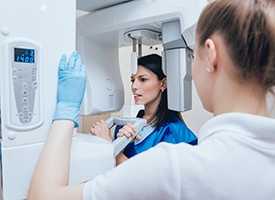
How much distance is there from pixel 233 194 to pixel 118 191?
0.72 feet

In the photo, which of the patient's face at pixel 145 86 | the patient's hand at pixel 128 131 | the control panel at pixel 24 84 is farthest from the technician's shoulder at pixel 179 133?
the control panel at pixel 24 84

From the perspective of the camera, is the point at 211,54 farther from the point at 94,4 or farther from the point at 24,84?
the point at 94,4

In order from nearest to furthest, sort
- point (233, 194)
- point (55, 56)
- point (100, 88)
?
1. point (233, 194)
2. point (55, 56)
3. point (100, 88)

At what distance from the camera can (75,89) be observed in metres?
0.81

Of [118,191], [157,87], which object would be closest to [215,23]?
[118,191]

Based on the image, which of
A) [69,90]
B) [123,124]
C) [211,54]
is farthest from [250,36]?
[123,124]

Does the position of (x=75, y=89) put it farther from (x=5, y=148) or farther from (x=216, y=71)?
(x=216, y=71)

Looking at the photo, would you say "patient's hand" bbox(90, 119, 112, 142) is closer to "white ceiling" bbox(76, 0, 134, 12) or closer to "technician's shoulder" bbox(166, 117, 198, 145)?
"technician's shoulder" bbox(166, 117, 198, 145)

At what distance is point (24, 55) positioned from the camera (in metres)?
0.72

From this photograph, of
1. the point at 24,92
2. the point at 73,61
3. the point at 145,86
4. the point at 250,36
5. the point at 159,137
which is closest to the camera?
the point at 250,36

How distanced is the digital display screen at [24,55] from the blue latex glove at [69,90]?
9cm

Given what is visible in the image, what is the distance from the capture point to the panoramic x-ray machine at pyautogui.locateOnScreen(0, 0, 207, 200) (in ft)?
2.29

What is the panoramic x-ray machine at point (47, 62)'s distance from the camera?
699 mm

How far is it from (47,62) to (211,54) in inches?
18.9
